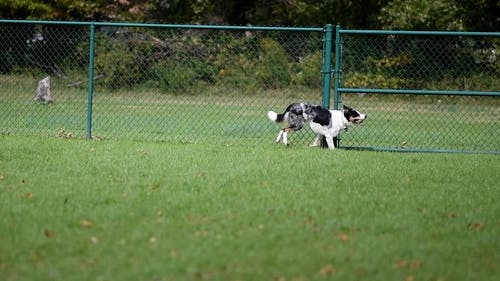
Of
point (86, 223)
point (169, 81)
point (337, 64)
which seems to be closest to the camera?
point (86, 223)

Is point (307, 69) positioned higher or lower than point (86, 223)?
higher

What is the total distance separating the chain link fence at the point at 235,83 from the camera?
15.3 metres

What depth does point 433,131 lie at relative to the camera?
15.8 metres

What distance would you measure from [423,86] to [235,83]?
3990mm

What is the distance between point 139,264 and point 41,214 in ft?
5.86

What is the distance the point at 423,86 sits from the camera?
1753 cm

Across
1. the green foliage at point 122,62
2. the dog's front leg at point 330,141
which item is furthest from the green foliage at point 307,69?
the dog's front leg at point 330,141

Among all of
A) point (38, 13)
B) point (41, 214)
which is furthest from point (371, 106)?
point (38, 13)

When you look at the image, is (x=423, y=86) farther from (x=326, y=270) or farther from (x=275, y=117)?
(x=326, y=270)

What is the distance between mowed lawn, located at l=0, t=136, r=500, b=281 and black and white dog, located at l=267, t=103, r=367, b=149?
1046mm

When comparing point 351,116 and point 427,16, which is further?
point 427,16

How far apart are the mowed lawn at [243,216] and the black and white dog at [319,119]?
3.43ft

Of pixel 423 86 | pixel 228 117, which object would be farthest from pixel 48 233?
pixel 423 86

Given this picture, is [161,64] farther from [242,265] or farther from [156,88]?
[242,265]
